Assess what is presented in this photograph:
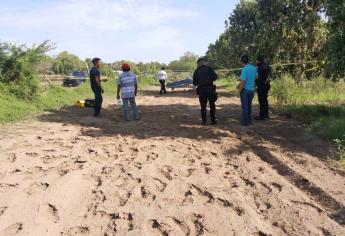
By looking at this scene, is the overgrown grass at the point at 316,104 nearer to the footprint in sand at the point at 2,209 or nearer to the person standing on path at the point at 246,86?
the person standing on path at the point at 246,86

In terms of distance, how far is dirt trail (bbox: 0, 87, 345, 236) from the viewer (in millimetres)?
4609

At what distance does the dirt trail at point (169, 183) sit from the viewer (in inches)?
181

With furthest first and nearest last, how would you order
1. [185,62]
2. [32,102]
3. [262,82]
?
[185,62], [32,102], [262,82]

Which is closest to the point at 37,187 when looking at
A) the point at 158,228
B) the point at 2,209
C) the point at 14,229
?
the point at 2,209

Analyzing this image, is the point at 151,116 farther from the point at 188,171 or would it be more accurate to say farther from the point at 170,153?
the point at 188,171

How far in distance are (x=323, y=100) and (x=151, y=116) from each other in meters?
5.69

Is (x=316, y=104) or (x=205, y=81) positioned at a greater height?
(x=205, y=81)

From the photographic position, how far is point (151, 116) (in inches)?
492

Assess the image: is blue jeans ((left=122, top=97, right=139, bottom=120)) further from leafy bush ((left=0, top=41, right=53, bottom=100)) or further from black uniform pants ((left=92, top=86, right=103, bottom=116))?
leafy bush ((left=0, top=41, right=53, bottom=100))

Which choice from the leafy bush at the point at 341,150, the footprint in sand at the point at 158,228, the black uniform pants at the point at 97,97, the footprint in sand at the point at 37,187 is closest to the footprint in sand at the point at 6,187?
the footprint in sand at the point at 37,187

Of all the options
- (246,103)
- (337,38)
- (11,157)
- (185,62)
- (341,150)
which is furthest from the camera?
(185,62)

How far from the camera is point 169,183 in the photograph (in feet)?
19.3

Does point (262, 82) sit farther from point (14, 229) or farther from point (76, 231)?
point (14, 229)

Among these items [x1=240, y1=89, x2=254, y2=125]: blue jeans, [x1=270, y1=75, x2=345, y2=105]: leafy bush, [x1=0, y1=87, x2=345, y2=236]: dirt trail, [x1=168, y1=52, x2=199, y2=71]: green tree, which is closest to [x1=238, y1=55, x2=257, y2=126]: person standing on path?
[x1=240, y1=89, x2=254, y2=125]: blue jeans
